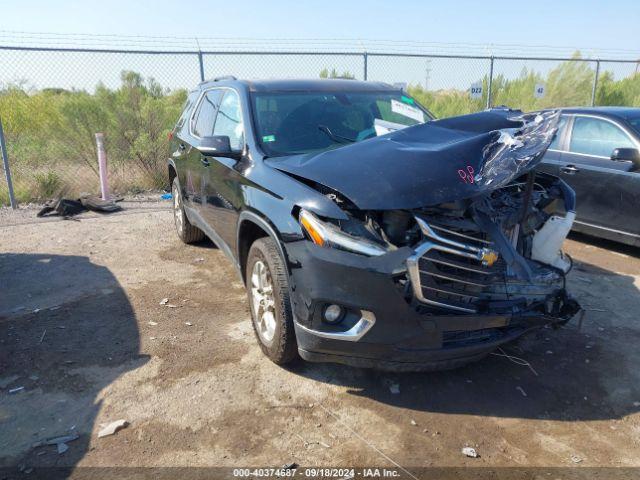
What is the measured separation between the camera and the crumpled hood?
9.54ft

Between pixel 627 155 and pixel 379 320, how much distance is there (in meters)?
4.19

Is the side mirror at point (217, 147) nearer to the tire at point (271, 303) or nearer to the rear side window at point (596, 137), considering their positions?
the tire at point (271, 303)

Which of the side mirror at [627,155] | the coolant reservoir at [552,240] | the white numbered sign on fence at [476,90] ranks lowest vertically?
the coolant reservoir at [552,240]

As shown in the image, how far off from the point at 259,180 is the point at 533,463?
2347 millimetres

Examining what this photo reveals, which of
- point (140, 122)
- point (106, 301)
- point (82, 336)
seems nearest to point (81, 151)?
point (140, 122)

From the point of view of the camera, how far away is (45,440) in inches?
115

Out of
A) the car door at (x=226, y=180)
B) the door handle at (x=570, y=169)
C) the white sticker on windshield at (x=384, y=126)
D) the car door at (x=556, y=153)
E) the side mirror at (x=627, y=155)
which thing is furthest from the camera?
the car door at (x=556, y=153)

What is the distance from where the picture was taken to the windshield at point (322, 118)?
13.4ft

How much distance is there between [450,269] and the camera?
2.95m

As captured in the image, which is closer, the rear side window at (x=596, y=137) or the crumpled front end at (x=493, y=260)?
the crumpled front end at (x=493, y=260)

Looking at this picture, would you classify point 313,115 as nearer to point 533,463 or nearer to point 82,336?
point 82,336

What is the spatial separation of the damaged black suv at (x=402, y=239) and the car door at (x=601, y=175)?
7.83 ft

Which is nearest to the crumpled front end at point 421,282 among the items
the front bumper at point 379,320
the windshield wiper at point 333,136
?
the front bumper at point 379,320

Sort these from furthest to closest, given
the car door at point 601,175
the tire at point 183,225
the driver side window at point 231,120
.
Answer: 1. the tire at point 183,225
2. the car door at point 601,175
3. the driver side window at point 231,120
